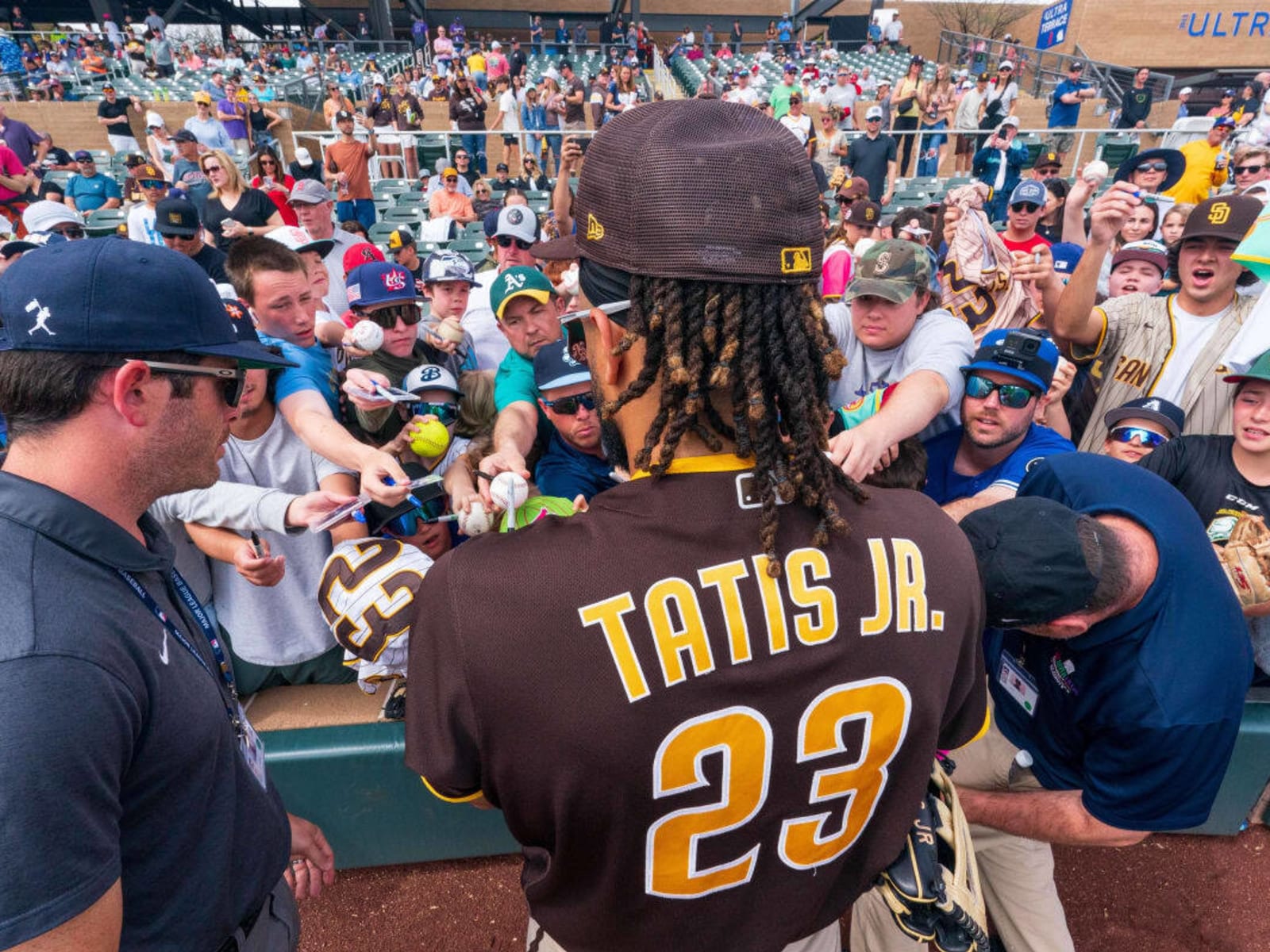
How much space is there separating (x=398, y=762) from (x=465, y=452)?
1.18 m

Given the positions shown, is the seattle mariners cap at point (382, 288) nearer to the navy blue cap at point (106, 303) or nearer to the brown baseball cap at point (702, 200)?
the navy blue cap at point (106, 303)

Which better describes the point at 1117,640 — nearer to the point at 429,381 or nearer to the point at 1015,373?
the point at 1015,373

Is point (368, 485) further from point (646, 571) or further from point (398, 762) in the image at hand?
point (646, 571)

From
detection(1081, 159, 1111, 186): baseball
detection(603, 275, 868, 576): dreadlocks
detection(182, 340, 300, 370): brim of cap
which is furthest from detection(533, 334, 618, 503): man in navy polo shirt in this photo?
detection(1081, 159, 1111, 186): baseball

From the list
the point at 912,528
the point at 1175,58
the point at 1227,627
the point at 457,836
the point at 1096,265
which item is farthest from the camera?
the point at 1175,58

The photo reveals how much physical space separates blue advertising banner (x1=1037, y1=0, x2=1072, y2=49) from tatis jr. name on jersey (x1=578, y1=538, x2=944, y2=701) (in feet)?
119

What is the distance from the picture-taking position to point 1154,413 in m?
3.14

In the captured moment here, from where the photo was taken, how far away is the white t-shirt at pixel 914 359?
2.82 m

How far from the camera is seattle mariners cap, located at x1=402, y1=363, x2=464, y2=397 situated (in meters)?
2.89

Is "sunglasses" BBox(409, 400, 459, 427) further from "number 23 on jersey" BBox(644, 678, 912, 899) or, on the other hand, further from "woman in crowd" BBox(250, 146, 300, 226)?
"woman in crowd" BBox(250, 146, 300, 226)

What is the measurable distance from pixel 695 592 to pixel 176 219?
228 inches

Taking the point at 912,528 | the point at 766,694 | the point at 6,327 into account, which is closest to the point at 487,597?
the point at 766,694

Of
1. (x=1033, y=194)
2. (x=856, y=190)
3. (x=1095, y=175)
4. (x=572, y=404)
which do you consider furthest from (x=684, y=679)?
(x=856, y=190)

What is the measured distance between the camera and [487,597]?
3.47 ft
